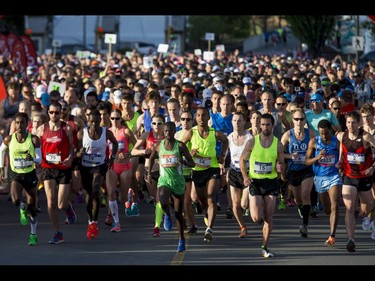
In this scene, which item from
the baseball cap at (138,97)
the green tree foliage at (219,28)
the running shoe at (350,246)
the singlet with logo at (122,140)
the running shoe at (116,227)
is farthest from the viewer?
the green tree foliage at (219,28)

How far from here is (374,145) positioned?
15.1 meters

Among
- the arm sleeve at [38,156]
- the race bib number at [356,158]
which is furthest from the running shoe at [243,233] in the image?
the arm sleeve at [38,156]

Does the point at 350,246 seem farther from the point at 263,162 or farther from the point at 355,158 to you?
the point at 263,162

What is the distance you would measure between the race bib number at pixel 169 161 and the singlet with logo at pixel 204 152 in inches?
38.3

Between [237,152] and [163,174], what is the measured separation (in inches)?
68.4

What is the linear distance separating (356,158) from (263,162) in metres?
1.22

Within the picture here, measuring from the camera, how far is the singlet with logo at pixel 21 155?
1555 centimetres

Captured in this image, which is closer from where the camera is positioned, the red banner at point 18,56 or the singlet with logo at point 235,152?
the singlet with logo at point 235,152

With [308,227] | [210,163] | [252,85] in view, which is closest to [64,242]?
[210,163]

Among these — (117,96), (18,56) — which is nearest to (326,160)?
(117,96)

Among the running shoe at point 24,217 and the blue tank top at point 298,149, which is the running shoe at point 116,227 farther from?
the blue tank top at point 298,149

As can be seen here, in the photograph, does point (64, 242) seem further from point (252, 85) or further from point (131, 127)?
point (252, 85)

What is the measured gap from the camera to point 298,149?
650 inches

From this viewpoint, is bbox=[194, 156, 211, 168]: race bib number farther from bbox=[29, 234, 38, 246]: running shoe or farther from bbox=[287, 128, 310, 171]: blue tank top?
bbox=[29, 234, 38, 246]: running shoe
